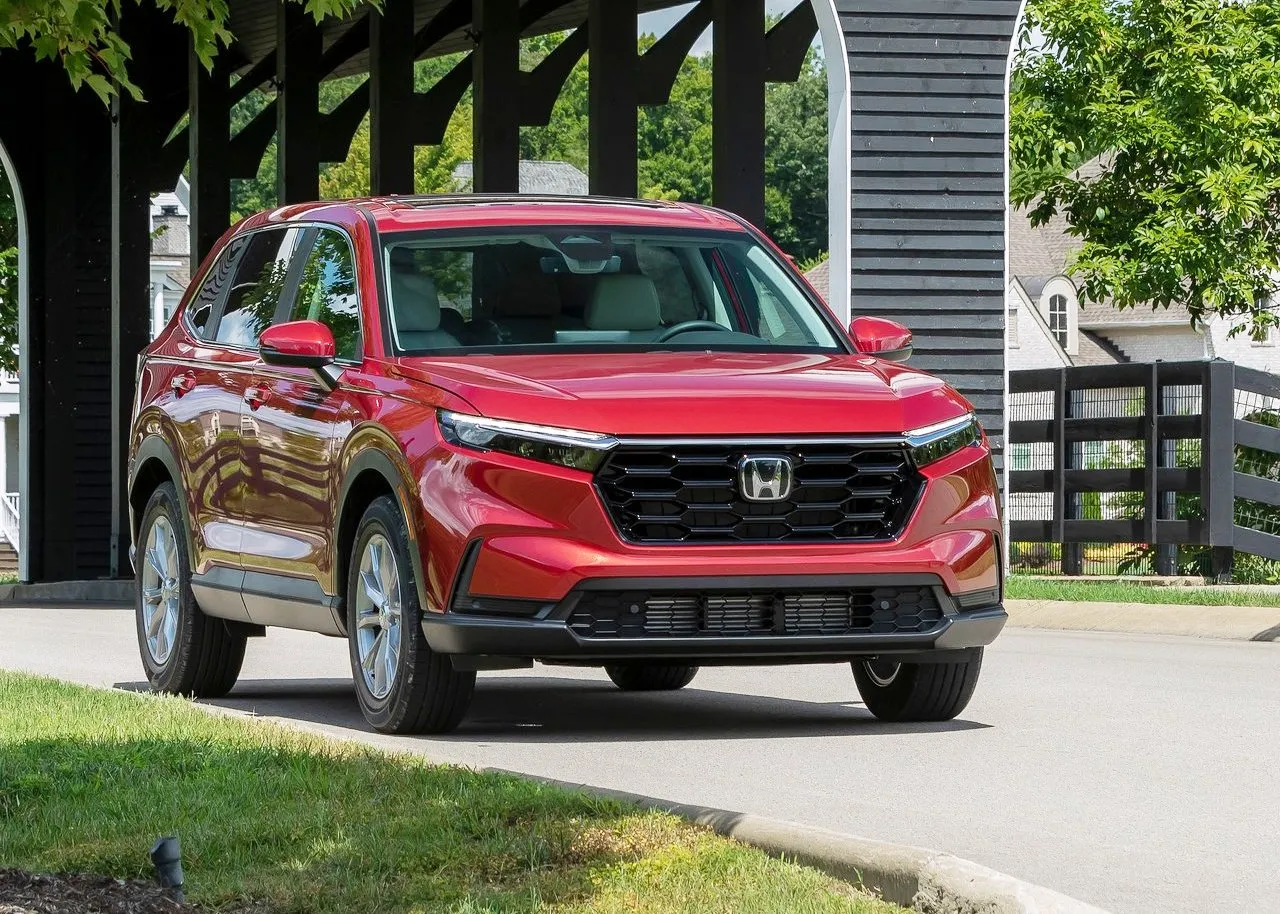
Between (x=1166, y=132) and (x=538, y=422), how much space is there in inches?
1097

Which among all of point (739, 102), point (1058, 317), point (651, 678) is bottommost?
point (651, 678)

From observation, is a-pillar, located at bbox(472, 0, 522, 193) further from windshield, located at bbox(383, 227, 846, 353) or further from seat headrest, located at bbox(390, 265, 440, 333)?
seat headrest, located at bbox(390, 265, 440, 333)

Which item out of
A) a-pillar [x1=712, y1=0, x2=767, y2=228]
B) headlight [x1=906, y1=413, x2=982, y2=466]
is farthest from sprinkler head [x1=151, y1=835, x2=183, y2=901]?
a-pillar [x1=712, y1=0, x2=767, y2=228]

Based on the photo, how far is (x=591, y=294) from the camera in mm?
9648

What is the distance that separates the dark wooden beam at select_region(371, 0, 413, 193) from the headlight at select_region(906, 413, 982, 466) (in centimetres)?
1324

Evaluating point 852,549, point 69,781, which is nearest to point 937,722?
point 852,549

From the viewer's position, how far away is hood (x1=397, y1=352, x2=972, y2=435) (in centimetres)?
827

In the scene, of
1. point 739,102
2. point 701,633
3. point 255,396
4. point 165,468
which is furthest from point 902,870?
point 739,102

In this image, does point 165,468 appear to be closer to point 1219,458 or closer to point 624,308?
point 624,308

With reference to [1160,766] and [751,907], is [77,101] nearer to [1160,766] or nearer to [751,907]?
[1160,766]

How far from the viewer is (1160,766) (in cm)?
801

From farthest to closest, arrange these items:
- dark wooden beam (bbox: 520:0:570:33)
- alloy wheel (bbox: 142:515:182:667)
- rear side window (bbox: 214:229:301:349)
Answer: dark wooden beam (bbox: 520:0:570:33), alloy wheel (bbox: 142:515:182:667), rear side window (bbox: 214:229:301:349)

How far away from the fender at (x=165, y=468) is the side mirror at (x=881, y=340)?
120 inches

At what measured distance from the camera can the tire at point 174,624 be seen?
34.9 ft
